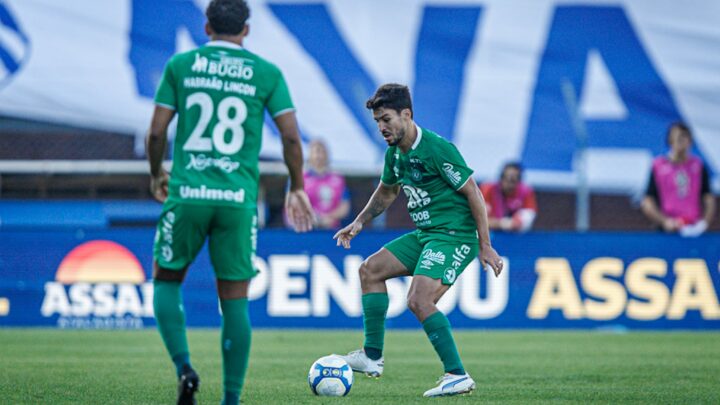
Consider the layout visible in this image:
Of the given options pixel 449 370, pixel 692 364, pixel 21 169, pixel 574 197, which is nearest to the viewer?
pixel 449 370

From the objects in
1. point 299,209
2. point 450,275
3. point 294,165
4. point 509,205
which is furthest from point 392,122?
point 509,205

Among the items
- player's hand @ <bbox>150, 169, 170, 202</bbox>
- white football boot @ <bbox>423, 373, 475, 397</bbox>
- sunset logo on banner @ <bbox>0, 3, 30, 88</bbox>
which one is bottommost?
white football boot @ <bbox>423, 373, 475, 397</bbox>

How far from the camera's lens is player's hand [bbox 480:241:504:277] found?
23.1ft

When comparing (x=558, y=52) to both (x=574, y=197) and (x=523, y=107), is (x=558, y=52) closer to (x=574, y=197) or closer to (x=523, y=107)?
(x=523, y=107)

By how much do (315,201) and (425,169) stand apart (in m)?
6.71

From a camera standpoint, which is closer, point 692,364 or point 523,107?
point 692,364

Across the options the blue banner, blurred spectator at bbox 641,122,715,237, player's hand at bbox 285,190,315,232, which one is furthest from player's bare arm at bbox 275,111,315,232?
blurred spectator at bbox 641,122,715,237

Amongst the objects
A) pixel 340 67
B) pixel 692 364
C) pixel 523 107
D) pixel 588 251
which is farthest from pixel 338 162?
pixel 692 364

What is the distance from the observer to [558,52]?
16.1 metres

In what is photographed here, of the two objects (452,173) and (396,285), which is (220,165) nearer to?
(452,173)

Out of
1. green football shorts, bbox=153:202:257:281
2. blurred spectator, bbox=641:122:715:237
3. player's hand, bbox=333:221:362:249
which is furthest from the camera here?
blurred spectator, bbox=641:122:715:237

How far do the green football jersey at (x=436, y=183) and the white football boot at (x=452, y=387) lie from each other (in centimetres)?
95

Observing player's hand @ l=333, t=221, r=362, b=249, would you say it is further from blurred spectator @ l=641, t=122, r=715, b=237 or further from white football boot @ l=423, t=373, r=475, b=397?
blurred spectator @ l=641, t=122, r=715, b=237

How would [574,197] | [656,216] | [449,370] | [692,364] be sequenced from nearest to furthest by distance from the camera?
[449,370], [692,364], [656,216], [574,197]
